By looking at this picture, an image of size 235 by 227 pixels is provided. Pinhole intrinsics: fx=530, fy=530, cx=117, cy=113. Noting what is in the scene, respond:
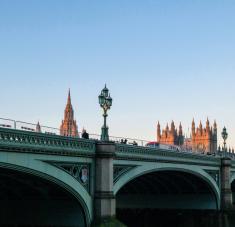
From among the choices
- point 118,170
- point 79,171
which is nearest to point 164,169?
point 118,170

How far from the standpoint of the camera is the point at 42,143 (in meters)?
23.6

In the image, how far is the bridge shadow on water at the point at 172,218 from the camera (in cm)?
4709

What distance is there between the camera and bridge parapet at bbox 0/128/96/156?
21711mm

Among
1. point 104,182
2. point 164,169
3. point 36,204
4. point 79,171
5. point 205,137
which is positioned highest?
point 205,137

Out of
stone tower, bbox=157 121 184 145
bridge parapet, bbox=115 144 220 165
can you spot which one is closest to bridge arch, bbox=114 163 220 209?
bridge parapet, bbox=115 144 220 165

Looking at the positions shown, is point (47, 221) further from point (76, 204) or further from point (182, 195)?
point (182, 195)

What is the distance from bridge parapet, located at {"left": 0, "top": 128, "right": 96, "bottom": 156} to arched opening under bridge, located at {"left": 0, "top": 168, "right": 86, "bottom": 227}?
211cm

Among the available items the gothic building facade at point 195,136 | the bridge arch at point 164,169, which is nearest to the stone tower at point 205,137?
the gothic building facade at point 195,136

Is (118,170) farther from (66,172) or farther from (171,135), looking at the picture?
(171,135)

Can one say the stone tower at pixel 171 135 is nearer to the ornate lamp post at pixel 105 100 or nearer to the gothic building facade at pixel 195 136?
the gothic building facade at pixel 195 136

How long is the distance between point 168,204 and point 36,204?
21.0 metres

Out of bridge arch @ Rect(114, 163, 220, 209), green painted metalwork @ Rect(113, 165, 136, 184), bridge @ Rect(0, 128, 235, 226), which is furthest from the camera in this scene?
bridge arch @ Rect(114, 163, 220, 209)

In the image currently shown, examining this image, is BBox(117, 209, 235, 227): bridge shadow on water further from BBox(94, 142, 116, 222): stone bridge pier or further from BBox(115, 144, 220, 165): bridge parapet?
BBox(94, 142, 116, 222): stone bridge pier

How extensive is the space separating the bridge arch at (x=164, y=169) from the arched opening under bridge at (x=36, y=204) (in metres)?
2.63
